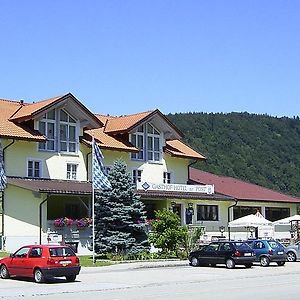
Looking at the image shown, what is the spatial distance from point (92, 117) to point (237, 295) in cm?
2909

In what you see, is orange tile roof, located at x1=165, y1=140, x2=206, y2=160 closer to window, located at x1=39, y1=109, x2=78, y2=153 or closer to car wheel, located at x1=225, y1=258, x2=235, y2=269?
window, located at x1=39, y1=109, x2=78, y2=153

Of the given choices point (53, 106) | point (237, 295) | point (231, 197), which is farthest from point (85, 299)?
point (231, 197)

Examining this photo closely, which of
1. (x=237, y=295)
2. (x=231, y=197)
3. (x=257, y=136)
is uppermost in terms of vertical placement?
(x=257, y=136)

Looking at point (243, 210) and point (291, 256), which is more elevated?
point (243, 210)

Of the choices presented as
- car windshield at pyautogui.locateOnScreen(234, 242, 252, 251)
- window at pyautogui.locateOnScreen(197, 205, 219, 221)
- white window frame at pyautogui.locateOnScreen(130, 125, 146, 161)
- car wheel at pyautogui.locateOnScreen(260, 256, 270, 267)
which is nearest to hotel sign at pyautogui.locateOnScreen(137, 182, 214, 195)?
window at pyautogui.locateOnScreen(197, 205, 219, 221)

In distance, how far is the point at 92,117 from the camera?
4644 centimetres

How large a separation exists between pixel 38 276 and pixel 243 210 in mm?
34905

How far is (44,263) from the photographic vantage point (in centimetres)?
2414

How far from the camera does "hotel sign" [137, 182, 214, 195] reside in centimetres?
4675

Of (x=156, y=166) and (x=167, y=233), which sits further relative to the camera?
(x=156, y=166)

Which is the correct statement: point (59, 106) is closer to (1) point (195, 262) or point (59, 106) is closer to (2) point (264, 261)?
(1) point (195, 262)

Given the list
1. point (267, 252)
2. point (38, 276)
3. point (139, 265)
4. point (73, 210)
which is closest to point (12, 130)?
point (73, 210)

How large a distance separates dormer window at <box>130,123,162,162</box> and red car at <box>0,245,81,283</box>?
25.5 m

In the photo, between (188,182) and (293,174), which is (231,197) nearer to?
(188,182)
